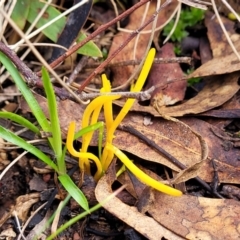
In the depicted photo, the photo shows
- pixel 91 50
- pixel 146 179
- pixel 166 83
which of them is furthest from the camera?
pixel 91 50

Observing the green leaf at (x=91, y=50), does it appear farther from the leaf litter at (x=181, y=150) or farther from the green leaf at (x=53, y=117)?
the green leaf at (x=53, y=117)

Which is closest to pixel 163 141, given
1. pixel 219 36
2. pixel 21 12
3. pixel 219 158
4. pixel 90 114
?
pixel 219 158

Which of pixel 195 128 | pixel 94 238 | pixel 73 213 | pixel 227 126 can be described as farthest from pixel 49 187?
pixel 227 126

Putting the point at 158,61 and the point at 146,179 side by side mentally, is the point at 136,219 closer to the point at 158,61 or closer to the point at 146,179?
the point at 146,179

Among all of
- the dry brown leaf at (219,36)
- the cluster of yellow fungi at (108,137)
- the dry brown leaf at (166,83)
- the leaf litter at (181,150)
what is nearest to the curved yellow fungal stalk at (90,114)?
Result: the cluster of yellow fungi at (108,137)

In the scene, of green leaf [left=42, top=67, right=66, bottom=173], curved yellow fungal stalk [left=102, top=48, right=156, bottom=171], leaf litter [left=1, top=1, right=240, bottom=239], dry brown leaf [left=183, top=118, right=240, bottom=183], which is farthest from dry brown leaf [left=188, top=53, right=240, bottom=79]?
green leaf [left=42, top=67, right=66, bottom=173]

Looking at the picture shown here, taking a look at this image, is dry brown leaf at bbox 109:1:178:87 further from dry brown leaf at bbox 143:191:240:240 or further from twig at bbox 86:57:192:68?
dry brown leaf at bbox 143:191:240:240

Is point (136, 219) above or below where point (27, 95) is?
below
